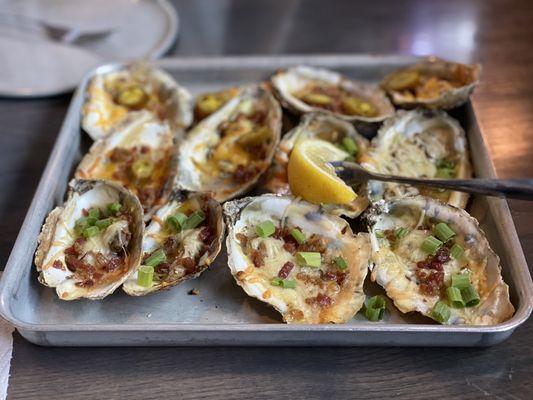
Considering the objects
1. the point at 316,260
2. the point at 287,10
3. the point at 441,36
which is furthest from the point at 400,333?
the point at 287,10

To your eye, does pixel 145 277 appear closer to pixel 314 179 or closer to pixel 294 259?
pixel 294 259

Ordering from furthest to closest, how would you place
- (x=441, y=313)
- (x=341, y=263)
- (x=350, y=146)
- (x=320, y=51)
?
(x=320, y=51)
(x=350, y=146)
(x=341, y=263)
(x=441, y=313)

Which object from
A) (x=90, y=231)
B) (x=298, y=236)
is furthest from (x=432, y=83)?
(x=90, y=231)

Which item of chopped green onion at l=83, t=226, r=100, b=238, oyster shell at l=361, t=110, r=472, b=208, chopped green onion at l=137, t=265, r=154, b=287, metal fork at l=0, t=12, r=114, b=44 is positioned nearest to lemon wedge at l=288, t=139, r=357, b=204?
oyster shell at l=361, t=110, r=472, b=208

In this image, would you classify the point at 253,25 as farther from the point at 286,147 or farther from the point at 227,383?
the point at 227,383

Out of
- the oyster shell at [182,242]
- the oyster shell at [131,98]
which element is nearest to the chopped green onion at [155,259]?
the oyster shell at [182,242]

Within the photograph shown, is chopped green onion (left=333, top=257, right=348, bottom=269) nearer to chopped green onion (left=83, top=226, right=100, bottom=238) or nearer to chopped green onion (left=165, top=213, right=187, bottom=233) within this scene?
chopped green onion (left=165, top=213, right=187, bottom=233)
